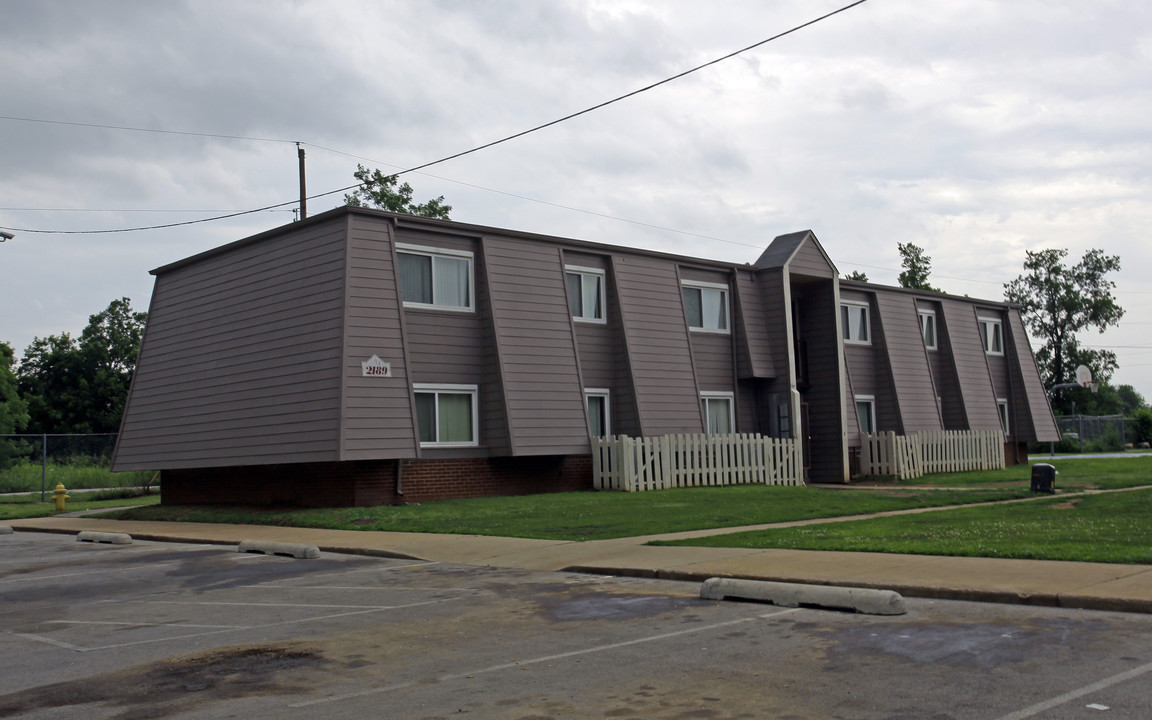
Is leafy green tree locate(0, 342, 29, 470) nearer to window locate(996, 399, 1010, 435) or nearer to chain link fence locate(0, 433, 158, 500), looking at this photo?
chain link fence locate(0, 433, 158, 500)

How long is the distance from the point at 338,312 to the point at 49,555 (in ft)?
24.1

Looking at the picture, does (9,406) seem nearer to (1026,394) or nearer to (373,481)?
(373,481)

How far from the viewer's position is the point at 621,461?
24.5 m

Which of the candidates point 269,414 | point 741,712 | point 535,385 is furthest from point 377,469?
point 741,712

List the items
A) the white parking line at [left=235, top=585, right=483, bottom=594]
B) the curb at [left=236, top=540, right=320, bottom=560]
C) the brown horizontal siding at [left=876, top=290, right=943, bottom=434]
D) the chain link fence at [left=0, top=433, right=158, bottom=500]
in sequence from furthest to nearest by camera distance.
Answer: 1. the chain link fence at [left=0, top=433, right=158, bottom=500]
2. the brown horizontal siding at [left=876, top=290, right=943, bottom=434]
3. the curb at [left=236, top=540, right=320, bottom=560]
4. the white parking line at [left=235, top=585, right=483, bottom=594]

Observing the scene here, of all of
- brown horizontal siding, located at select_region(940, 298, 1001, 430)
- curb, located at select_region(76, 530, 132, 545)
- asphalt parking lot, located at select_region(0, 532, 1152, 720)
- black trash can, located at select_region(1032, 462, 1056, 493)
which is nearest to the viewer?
asphalt parking lot, located at select_region(0, 532, 1152, 720)

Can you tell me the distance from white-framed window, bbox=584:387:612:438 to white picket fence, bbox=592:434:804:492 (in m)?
1.38

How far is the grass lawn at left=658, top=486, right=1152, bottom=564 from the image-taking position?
1127 cm

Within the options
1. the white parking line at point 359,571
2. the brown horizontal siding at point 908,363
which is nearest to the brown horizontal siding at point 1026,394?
the brown horizontal siding at point 908,363

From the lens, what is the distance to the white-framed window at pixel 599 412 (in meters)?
26.4

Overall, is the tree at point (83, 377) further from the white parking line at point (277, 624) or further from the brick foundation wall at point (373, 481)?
the white parking line at point (277, 624)

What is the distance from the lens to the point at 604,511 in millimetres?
19016

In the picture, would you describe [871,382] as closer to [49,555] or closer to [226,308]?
[226,308]

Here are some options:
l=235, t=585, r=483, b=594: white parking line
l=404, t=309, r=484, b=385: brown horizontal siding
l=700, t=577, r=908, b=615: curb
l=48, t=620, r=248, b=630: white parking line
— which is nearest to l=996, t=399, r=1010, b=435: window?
l=404, t=309, r=484, b=385: brown horizontal siding
